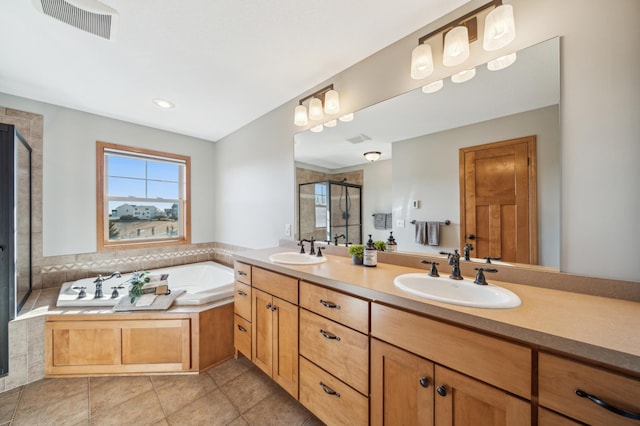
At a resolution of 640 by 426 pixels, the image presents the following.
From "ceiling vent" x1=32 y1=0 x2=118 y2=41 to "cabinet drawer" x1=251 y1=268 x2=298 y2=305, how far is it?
1.72 m

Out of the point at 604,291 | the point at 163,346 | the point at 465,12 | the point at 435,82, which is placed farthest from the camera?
the point at 163,346

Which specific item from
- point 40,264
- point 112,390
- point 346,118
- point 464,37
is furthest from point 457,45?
point 40,264

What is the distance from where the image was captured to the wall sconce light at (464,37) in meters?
1.10

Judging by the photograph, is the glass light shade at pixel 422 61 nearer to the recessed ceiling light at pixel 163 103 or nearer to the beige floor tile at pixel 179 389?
the recessed ceiling light at pixel 163 103

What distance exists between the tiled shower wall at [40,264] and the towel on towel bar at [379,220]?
2049 mm

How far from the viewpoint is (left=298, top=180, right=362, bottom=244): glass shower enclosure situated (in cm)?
186

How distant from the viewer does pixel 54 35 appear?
4.94 feet

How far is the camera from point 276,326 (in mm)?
1595

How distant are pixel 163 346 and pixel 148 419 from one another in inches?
19.6

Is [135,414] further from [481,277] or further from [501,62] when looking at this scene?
[501,62]

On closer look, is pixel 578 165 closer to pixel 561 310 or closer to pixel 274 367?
pixel 561 310

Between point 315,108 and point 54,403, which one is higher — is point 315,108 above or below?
above

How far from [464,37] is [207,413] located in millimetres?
2607

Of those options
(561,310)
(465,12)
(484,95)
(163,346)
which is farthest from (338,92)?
(163,346)
